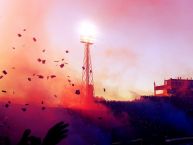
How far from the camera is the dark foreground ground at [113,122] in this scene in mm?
29247

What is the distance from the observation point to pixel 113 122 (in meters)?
37.5

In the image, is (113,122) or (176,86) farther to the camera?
(176,86)

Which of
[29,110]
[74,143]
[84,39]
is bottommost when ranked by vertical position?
[74,143]

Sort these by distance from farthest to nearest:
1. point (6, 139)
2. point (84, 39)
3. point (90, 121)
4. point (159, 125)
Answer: point (84, 39) < point (159, 125) < point (90, 121) < point (6, 139)

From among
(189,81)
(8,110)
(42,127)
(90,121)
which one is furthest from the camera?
(189,81)

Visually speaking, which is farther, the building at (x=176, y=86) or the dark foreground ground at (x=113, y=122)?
the building at (x=176, y=86)

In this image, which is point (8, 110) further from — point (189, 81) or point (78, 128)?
point (189, 81)

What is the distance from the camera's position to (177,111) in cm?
4234

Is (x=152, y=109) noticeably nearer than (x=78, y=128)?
No

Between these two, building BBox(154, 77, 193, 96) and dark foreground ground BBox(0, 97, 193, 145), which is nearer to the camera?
dark foreground ground BBox(0, 97, 193, 145)

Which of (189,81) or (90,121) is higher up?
(189,81)

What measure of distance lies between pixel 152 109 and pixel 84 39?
463 inches

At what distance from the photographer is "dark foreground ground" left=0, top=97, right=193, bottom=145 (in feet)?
96.0

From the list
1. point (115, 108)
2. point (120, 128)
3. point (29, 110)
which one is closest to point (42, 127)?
point (29, 110)
